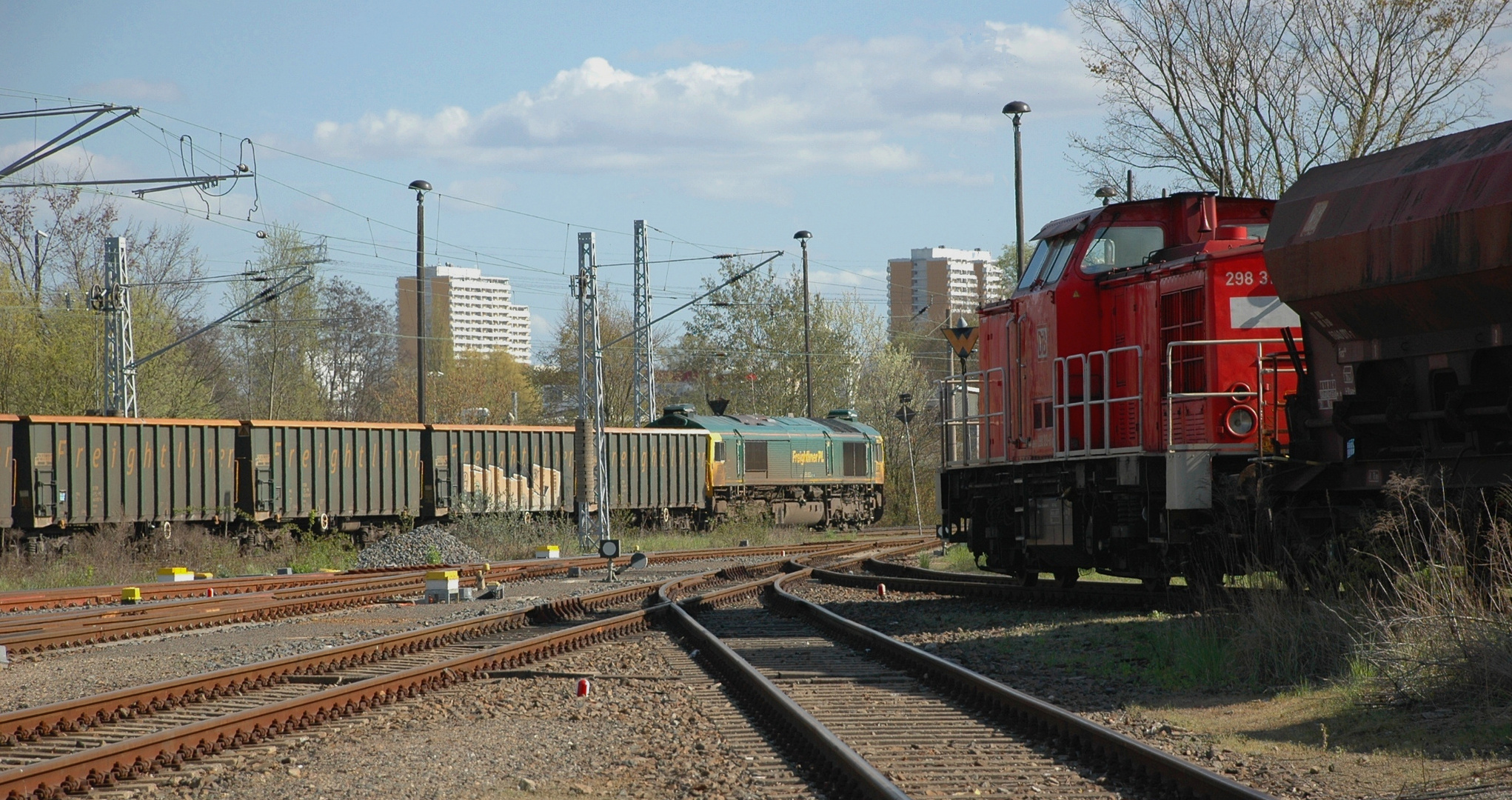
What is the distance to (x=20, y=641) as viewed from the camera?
37.0 ft

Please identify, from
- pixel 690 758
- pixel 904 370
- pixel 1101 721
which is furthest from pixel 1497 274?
pixel 904 370

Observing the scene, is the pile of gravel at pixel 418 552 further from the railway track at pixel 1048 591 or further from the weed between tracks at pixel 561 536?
the railway track at pixel 1048 591

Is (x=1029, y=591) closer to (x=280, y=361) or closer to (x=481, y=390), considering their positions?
(x=280, y=361)

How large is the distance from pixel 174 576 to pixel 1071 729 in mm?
16094

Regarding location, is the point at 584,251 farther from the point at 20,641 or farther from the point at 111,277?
the point at 20,641

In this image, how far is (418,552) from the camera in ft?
79.4

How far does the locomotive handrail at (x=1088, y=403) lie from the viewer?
36.2 feet

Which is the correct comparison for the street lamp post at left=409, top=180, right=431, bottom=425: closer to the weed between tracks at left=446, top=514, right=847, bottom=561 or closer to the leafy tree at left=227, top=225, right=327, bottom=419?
the weed between tracks at left=446, top=514, right=847, bottom=561

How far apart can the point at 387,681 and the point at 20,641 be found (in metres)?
4.88

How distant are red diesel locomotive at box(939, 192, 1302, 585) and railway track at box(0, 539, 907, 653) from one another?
778 cm

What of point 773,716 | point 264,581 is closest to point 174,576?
point 264,581

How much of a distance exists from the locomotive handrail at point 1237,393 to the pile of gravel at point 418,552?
1569cm

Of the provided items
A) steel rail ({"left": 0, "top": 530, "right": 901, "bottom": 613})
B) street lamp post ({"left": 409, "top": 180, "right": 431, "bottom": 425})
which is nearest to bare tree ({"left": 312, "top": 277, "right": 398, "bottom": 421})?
street lamp post ({"left": 409, "top": 180, "right": 431, "bottom": 425})

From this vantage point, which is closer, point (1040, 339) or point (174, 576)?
point (1040, 339)
